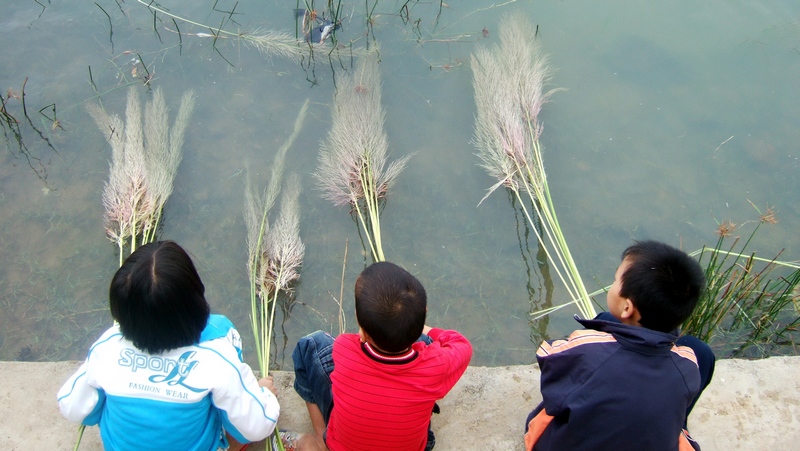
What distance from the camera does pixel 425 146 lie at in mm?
4012

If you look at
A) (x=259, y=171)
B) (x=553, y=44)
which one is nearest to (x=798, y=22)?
(x=553, y=44)

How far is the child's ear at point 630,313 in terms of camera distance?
2070 millimetres

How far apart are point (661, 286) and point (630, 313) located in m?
0.15

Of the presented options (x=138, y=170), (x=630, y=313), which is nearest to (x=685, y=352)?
(x=630, y=313)

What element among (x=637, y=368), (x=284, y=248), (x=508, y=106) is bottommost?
(x=284, y=248)

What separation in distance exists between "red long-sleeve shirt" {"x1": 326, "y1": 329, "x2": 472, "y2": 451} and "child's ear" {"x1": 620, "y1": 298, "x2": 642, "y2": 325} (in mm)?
594

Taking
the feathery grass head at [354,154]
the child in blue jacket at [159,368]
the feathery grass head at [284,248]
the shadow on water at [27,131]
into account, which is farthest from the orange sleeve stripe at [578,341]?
the shadow on water at [27,131]

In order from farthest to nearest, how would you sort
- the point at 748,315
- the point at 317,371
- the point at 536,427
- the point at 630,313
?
the point at 748,315, the point at 317,371, the point at 536,427, the point at 630,313

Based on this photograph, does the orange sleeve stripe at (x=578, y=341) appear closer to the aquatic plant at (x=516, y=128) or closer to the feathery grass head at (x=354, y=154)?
→ the aquatic plant at (x=516, y=128)

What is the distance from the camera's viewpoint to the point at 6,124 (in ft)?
13.6

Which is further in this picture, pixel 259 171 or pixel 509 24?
pixel 509 24

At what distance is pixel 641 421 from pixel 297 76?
3265 millimetres

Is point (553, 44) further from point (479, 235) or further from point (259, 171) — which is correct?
point (259, 171)

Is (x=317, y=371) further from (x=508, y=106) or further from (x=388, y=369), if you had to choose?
(x=508, y=106)
